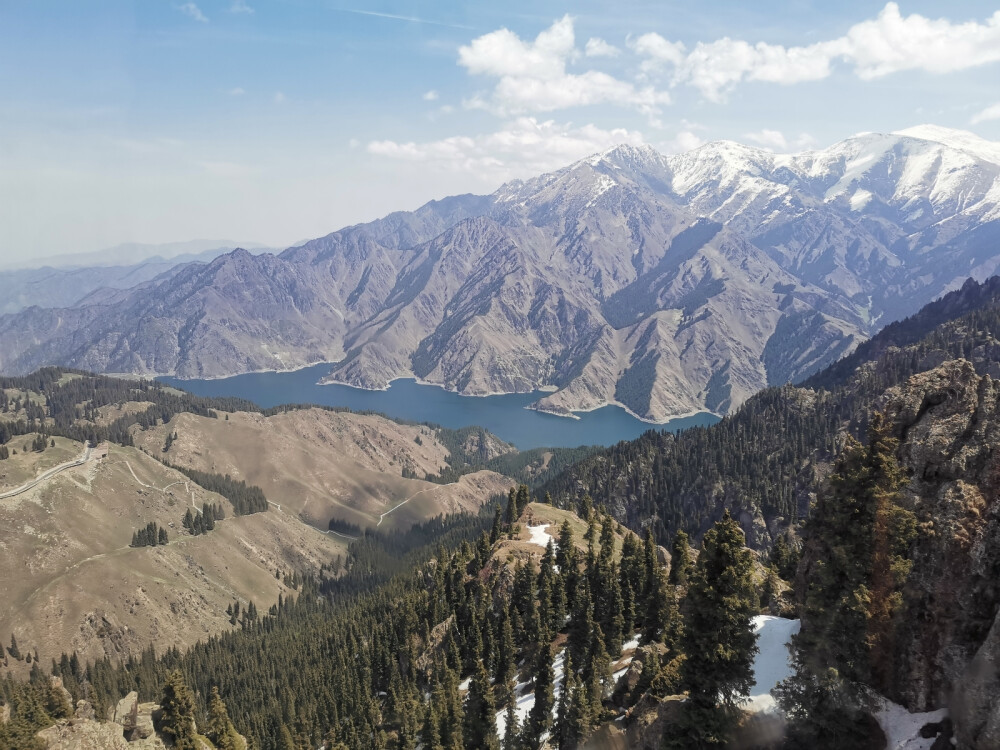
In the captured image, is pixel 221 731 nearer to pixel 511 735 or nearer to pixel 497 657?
pixel 497 657

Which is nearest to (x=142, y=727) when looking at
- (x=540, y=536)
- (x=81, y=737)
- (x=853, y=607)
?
(x=81, y=737)

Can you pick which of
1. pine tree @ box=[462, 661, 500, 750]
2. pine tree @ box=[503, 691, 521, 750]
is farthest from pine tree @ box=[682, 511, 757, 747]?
pine tree @ box=[462, 661, 500, 750]

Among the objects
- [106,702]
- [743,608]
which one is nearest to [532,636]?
[743,608]

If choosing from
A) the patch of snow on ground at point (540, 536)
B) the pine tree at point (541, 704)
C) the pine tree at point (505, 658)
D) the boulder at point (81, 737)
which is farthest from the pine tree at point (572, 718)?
the patch of snow on ground at point (540, 536)

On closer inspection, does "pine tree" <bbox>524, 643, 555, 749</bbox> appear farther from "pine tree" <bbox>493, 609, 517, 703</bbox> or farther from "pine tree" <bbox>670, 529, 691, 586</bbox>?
"pine tree" <bbox>670, 529, 691, 586</bbox>

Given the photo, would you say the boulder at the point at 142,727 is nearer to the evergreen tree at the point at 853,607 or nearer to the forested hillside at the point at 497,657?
the forested hillside at the point at 497,657
